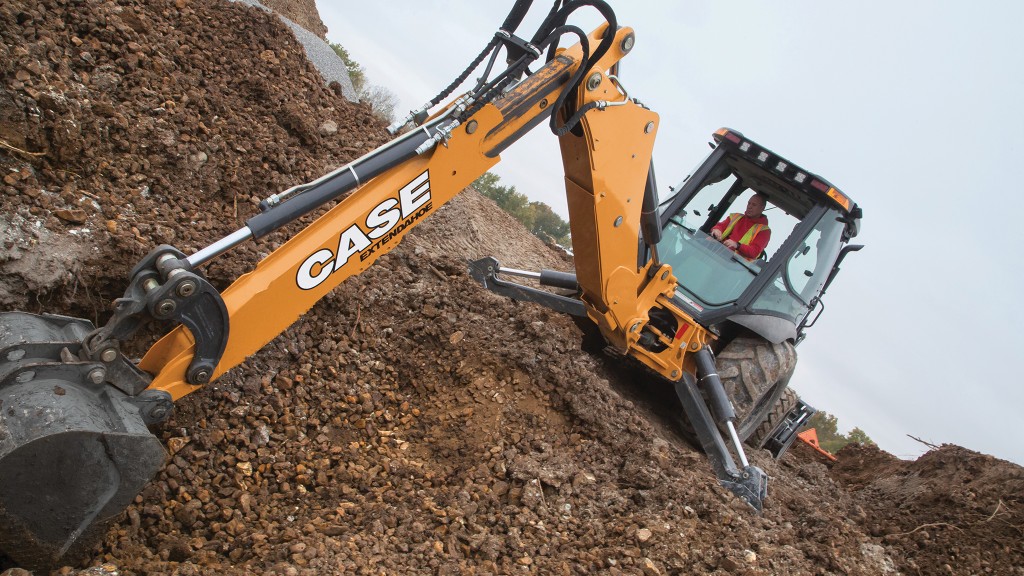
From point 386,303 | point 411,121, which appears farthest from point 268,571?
point 386,303

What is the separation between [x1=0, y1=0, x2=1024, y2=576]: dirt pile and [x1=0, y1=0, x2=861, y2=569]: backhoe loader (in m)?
0.39

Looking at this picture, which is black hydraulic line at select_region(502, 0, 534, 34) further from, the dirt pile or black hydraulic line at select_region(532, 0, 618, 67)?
the dirt pile

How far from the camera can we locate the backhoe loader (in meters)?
2.27

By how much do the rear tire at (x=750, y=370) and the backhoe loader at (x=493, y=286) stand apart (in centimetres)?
1

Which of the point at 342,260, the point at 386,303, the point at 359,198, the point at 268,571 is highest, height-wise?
the point at 359,198

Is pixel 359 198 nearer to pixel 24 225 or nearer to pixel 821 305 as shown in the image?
pixel 24 225

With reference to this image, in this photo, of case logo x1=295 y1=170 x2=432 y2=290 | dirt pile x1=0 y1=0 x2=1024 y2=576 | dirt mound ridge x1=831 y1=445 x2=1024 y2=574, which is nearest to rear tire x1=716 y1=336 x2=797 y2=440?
dirt pile x1=0 y1=0 x2=1024 y2=576

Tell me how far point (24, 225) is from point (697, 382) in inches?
164

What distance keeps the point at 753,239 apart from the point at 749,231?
0.08 metres

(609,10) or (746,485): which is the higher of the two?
(609,10)

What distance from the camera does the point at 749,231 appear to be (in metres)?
5.46

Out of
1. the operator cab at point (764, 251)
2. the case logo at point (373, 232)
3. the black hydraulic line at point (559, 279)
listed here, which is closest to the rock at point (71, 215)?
the case logo at point (373, 232)

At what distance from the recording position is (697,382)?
510cm

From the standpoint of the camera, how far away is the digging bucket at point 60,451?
2.14m
